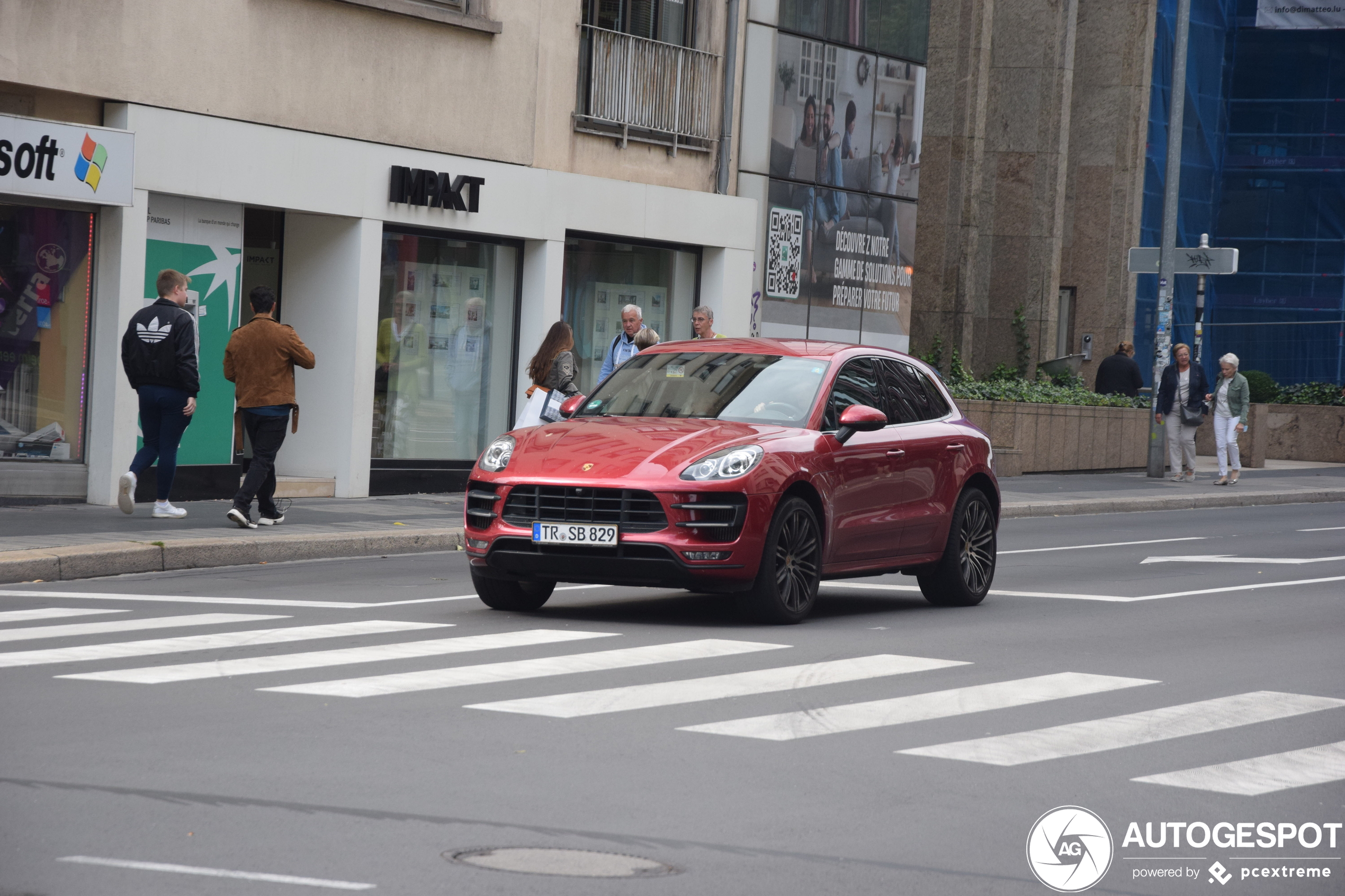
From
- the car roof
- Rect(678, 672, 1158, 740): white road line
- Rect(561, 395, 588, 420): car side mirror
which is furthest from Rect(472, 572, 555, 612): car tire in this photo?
Rect(678, 672, 1158, 740): white road line

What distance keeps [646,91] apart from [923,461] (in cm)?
1157

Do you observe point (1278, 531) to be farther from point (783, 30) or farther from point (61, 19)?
point (61, 19)

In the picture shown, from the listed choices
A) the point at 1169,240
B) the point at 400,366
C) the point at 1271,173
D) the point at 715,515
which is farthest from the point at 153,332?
the point at 1271,173

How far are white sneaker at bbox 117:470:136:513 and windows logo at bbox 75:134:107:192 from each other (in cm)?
271

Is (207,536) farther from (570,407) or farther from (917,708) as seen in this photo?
(917,708)

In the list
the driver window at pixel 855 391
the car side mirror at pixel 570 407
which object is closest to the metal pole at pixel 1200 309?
the driver window at pixel 855 391

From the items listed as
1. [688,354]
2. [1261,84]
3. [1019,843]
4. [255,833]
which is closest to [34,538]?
[688,354]

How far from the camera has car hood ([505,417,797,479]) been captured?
10.3 metres

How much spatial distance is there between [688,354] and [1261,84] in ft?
138

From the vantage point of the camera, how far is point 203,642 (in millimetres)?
9305

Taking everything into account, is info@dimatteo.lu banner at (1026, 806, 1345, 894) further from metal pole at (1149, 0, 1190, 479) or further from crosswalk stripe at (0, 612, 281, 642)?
metal pole at (1149, 0, 1190, 479)

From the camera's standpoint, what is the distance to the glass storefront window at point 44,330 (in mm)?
16391

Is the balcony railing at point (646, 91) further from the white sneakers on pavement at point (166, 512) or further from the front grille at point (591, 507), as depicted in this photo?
the front grille at point (591, 507)

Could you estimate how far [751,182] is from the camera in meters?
24.2
